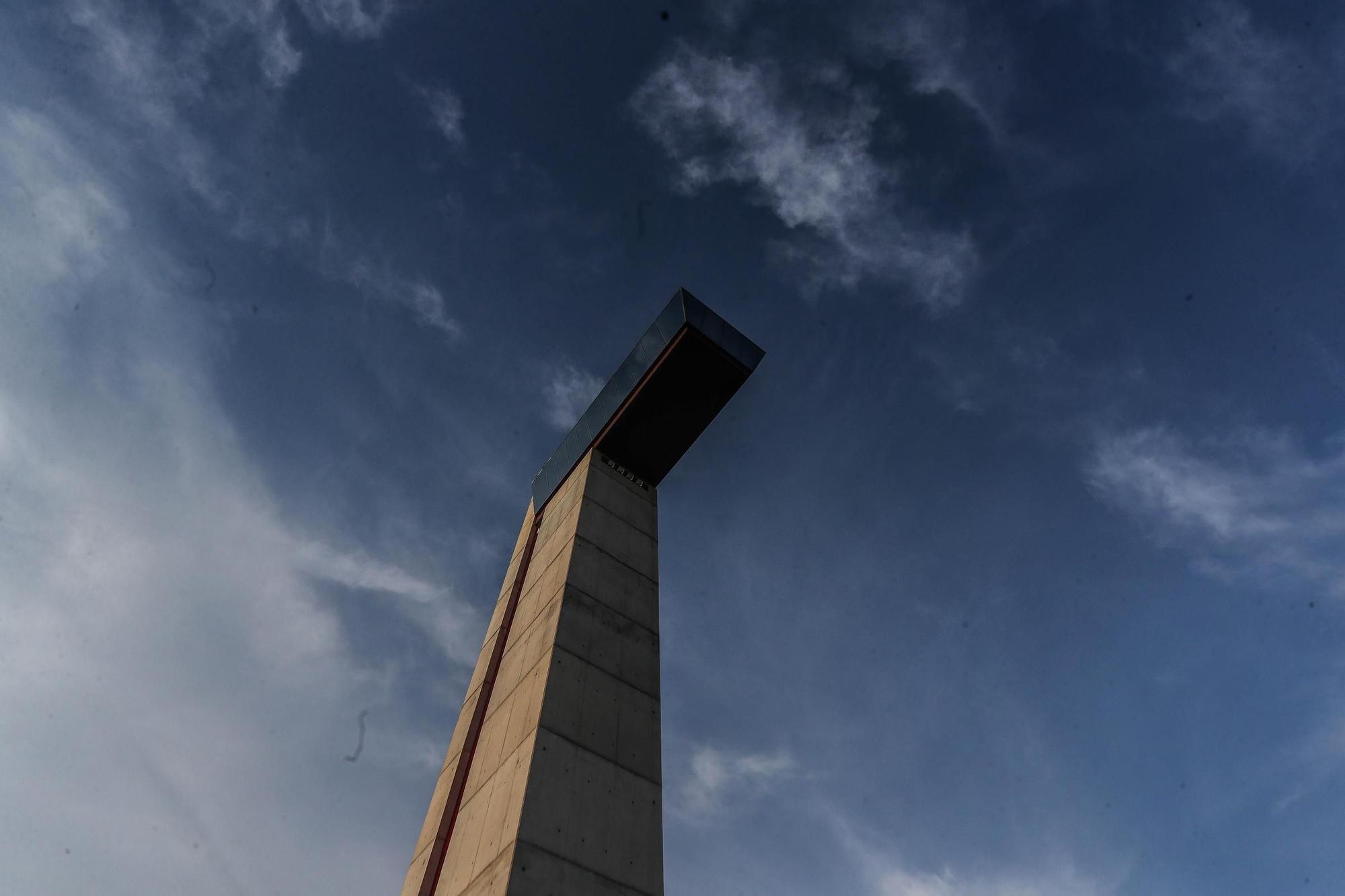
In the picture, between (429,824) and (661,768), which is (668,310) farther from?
(429,824)

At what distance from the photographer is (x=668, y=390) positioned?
68.8 feet

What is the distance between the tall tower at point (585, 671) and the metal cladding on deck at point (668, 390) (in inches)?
1.7

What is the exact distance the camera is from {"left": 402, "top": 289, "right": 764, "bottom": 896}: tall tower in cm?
1191

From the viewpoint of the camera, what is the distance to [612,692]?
581 inches

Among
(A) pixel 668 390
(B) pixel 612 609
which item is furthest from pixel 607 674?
(A) pixel 668 390

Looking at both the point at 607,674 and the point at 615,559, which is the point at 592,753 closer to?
the point at 607,674

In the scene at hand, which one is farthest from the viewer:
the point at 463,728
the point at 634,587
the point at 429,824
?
the point at 634,587

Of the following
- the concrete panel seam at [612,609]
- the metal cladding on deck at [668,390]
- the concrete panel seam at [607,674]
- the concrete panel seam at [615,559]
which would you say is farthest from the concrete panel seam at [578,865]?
the metal cladding on deck at [668,390]

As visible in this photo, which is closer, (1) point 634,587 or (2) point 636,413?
(1) point 634,587

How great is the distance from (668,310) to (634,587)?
7944mm

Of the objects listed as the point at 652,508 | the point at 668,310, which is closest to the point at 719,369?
the point at 668,310

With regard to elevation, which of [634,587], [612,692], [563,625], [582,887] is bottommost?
[582,887]

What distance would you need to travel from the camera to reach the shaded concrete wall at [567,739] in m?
11.7

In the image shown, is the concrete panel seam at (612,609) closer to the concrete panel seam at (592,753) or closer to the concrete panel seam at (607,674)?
the concrete panel seam at (607,674)
